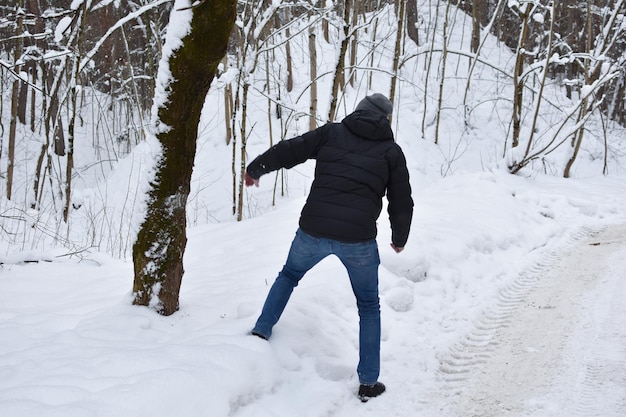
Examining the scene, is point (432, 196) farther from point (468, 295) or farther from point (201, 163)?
point (201, 163)

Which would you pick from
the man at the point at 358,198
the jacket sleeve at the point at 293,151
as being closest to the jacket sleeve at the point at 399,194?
the man at the point at 358,198

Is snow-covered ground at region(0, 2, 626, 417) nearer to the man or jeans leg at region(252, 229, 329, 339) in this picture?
jeans leg at region(252, 229, 329, 339)

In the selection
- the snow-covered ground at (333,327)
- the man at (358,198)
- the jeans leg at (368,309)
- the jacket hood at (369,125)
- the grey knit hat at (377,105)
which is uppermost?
the grey knit hat at (377,105)

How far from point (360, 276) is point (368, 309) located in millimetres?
238

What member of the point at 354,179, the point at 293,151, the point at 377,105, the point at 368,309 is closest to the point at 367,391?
the point at 368,309

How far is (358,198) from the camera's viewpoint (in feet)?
10.4

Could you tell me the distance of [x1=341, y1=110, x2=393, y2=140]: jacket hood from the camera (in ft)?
10.5

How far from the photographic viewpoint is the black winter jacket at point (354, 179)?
3139mm

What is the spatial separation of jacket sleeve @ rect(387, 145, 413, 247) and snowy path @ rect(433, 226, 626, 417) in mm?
1167

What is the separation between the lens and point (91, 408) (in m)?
2.50

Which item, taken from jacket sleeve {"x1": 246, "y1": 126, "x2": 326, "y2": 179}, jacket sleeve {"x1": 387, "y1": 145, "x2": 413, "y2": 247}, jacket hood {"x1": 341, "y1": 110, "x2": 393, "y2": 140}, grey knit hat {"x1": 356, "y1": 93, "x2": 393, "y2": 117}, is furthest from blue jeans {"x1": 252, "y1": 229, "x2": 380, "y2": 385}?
grey knit hat {"x1": 356, "y1": 93, "x2": 393, "y2": 117}

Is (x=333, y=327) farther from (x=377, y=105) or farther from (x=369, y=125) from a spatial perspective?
(x=377, y=105)

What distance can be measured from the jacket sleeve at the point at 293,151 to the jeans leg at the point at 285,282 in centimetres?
46

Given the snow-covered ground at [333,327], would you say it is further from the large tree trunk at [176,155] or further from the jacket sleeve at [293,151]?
the jacket sleeve at [293,151]
